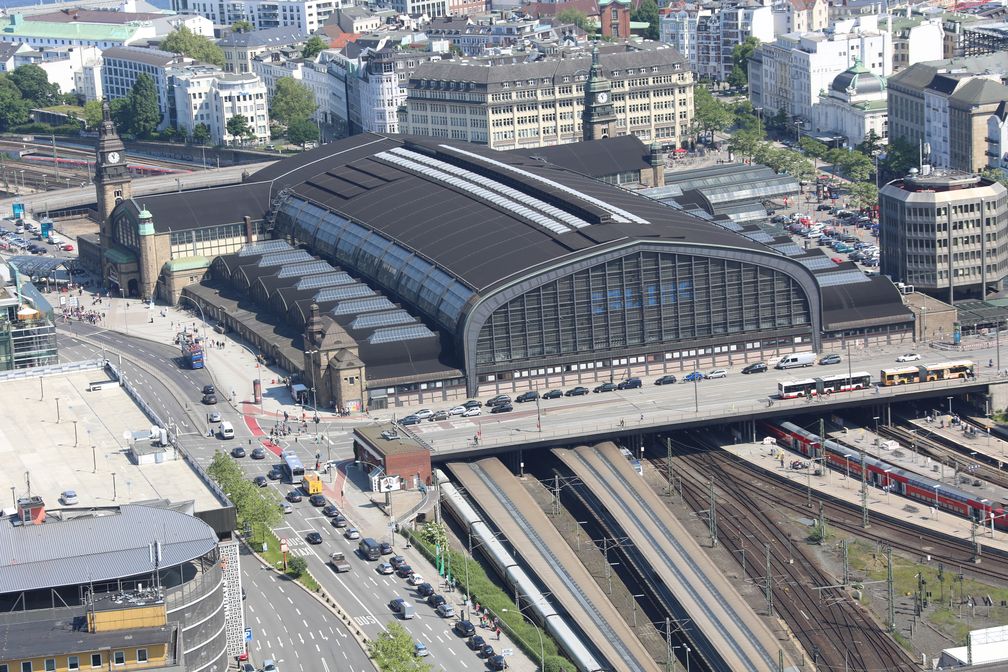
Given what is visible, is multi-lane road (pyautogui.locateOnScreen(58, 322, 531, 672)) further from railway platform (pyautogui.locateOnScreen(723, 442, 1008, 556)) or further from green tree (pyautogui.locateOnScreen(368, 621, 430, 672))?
railway platform (pyautogui.locateOnScreen(723, 442, 1008, 556))

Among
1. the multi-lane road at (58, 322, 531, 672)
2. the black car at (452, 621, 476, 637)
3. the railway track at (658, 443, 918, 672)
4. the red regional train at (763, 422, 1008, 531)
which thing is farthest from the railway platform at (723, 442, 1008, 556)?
the black car at (452, 621, 476, 637)

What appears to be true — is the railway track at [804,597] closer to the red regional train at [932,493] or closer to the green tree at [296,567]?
the red regional train at [932,493]

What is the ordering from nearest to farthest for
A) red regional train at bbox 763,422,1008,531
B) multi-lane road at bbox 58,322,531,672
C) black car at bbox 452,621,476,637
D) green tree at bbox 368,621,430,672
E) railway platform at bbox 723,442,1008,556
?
green tree at bbox 368,621,430,672 → multi-lane road at bbox 58,322,531,672 → black car at bbox 452,621,476,637 → railway platform at bbox 723,442,1008,556 → red regional train at bbox 763,422,1008,531

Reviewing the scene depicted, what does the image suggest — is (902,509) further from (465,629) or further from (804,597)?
(465,629)

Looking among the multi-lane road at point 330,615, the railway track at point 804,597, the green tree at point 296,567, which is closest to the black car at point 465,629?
the multi-lane road at point 330,615

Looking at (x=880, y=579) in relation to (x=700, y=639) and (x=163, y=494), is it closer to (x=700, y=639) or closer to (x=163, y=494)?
(x=700, y=639)

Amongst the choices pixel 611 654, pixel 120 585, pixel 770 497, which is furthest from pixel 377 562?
pixel 120 585

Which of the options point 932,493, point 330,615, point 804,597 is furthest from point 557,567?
point 932,493

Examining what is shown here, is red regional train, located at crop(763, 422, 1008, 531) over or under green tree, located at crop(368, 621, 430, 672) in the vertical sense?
under
